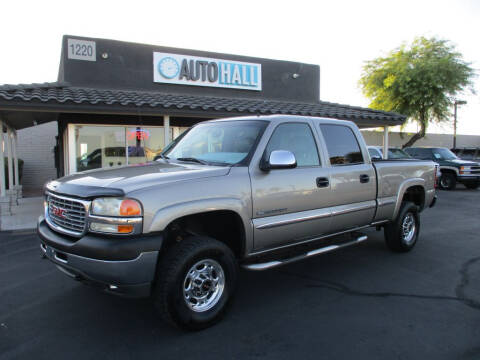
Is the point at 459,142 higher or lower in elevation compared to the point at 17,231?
higher

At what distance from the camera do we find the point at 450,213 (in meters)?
9.65

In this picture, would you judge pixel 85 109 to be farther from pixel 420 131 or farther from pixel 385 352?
pixel 420 131

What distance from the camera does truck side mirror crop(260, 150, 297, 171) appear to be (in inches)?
141

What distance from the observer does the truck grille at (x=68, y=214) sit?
3.11 meters

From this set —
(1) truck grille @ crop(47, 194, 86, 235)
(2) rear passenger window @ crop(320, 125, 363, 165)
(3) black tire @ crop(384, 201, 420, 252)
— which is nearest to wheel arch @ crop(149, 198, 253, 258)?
(1) truck grille @ crop(47, 194, 86, 235)

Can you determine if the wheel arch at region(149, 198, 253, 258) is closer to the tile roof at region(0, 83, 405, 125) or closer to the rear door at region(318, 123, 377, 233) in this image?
the rear door at region(318, 123, 377, 233)

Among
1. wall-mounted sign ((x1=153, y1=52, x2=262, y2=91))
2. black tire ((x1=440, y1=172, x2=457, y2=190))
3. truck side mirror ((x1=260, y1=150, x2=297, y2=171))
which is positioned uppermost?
wall-mounted sign ((x1=153, y1=52, x2=262, y2=91))

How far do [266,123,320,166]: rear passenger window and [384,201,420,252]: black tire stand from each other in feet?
6.93

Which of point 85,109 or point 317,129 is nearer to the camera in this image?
point 317,129

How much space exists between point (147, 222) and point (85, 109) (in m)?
6.72

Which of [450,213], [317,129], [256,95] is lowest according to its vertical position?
[450,213]

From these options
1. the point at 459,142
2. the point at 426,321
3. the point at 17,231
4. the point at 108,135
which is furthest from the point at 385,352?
the point at 459,142

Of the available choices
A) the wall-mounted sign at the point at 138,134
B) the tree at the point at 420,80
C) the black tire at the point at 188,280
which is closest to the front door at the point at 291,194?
the black tire at the point at 188,280

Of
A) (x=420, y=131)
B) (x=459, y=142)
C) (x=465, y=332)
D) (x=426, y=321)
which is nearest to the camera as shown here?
(x=465, y=332)
